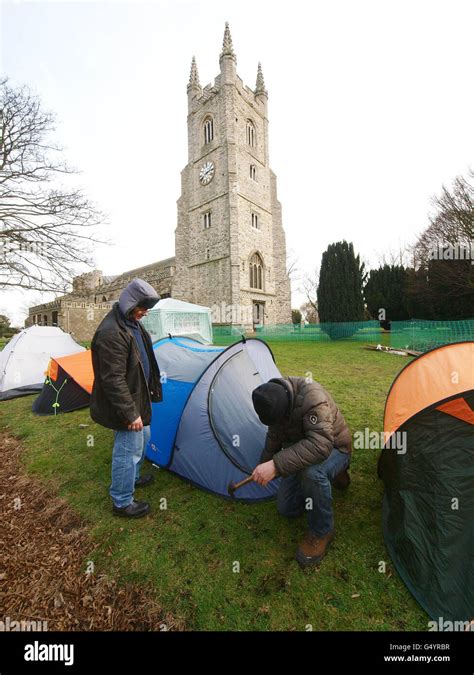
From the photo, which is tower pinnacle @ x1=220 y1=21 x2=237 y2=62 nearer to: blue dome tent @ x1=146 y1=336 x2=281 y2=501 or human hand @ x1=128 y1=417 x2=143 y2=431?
blue dome tent @ x1=146 y1=336 x2=281 y2=501

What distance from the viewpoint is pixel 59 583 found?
199 centimetres

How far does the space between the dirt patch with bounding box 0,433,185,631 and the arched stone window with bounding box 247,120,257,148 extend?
93.5 ft

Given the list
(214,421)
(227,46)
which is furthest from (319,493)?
(227,46)

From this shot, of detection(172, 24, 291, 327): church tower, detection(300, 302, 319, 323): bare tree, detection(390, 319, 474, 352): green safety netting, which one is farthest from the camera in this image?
detection(300, 302, 319, 323): bare tree

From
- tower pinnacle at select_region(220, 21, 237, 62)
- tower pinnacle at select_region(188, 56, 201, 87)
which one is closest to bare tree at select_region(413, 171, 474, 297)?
tower pinnacle at select_region(220, 21, 237, 62)

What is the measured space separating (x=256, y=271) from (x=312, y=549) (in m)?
23.0

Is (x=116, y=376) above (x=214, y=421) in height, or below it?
above

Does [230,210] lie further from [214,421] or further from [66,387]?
[214,421]

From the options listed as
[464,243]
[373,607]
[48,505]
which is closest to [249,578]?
[373,607]

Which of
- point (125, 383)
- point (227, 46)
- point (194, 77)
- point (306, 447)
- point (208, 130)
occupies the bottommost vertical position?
point (306, 447)

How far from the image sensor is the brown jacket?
76.2 inches

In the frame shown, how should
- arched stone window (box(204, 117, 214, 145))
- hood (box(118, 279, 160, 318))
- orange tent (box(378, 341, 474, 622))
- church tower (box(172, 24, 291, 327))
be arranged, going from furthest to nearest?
arched stone window (box(204, 117, 214, 145))
church tower (box(172, 24, 291, 327))
hood (box(118, 279, 160, 318))
orange tent (box(378, 341, 474, 622))

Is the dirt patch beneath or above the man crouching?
beneath

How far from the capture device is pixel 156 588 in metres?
1.95
